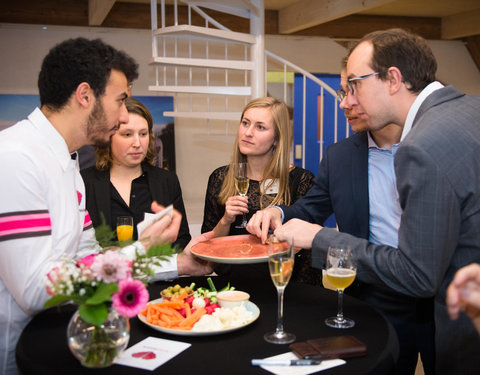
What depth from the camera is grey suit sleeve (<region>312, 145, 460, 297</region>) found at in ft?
A: 4.33

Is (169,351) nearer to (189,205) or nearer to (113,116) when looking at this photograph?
(113,116)

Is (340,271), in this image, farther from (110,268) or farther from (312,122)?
(312,122)

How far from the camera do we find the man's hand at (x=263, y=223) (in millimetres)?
1931

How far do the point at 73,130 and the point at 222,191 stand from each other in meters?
1.16

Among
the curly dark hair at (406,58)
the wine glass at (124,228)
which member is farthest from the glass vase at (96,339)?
the curly dark hair at (406,58)

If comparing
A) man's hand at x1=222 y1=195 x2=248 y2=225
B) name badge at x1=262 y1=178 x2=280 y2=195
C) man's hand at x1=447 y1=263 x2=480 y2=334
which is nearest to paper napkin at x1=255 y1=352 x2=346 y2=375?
man's hand at x1=447 y1=263 x2=480 y2=334

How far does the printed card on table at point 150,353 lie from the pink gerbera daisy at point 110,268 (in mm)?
261

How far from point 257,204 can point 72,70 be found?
1.29 m

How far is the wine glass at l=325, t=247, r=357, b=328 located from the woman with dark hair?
1.20m

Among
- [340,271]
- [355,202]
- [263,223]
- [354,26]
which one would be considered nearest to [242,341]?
[340,271]

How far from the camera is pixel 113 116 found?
170 cm

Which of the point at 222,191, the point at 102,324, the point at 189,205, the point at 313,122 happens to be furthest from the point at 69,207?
the point at 313,122

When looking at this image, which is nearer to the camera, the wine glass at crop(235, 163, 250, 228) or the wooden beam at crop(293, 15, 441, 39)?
the wine glass at crop(235, 163, 250, 228)

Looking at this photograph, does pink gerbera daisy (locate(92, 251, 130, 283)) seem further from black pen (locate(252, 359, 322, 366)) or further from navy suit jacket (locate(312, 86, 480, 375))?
navy suit jacket (locate(312, 86, 480, 375))
